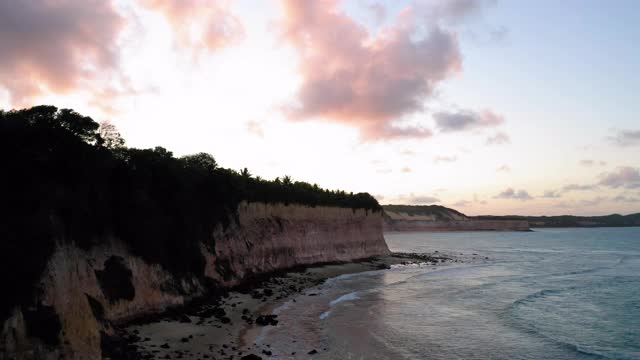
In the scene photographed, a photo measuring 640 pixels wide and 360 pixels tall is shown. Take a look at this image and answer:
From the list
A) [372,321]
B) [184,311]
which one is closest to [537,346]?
[372,321]

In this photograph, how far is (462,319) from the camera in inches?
1312

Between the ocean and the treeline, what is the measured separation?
9.34 meters

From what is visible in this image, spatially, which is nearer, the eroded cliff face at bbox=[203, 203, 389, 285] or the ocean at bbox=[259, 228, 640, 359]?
the ocean at bbox=[259, 228, 640, 359]

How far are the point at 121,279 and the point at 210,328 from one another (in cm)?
532

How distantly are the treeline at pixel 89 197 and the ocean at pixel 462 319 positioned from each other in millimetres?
9338

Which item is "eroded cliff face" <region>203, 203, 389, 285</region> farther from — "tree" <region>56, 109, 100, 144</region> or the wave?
"tree" <region>56, 109, 100, 144</region>

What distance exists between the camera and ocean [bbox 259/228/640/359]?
24875 millimetres

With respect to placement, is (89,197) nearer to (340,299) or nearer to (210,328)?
(210,328)

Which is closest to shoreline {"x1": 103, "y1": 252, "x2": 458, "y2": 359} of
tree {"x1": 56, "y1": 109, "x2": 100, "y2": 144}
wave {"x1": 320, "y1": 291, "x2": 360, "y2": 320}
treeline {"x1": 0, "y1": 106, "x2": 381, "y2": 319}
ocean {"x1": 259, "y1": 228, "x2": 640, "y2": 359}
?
ocean {"x1": 259, "y1": 228, "x2": 640, "y2": 359}

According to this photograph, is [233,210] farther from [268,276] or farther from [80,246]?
[80,246]

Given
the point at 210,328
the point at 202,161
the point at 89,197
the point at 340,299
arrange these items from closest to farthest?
the point at 89,197 < the point at 210,328 < the point at 340,299 < the point at 202,161

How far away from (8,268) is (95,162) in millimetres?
11900

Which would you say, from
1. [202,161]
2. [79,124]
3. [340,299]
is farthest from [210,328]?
[202,161]

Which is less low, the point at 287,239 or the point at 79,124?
the point at 79,124
